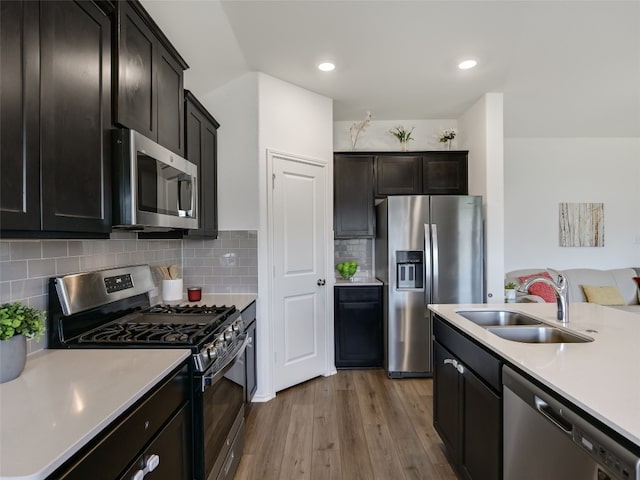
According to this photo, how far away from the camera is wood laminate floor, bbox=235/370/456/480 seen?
207 cm

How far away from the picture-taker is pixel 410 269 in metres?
3.46

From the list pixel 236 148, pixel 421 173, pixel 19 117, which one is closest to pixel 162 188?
pixel 19 117

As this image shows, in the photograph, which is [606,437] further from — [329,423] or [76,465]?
[329,423]

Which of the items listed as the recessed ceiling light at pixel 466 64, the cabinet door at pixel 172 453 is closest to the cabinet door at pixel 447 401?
the cabinet door at pixel 172 453

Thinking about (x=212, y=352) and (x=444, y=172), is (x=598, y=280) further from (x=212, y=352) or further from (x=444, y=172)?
(x=212, y=352)

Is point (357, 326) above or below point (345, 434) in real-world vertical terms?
above

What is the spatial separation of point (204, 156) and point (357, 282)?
6.42ft

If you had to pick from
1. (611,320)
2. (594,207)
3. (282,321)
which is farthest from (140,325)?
(594,207)

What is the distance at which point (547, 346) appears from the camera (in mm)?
1458

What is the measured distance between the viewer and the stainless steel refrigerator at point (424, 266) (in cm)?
339

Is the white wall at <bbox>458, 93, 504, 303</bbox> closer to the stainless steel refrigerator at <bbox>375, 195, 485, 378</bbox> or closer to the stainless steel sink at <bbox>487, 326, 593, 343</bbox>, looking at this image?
the stainless steel refrigerator at <bbox>375, 195, 485, 378</bbox>

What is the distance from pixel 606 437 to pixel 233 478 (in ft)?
6.08

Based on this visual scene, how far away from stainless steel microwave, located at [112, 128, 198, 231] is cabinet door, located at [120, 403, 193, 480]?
82 centimetres

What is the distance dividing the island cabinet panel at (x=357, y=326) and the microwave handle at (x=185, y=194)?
1922mm
